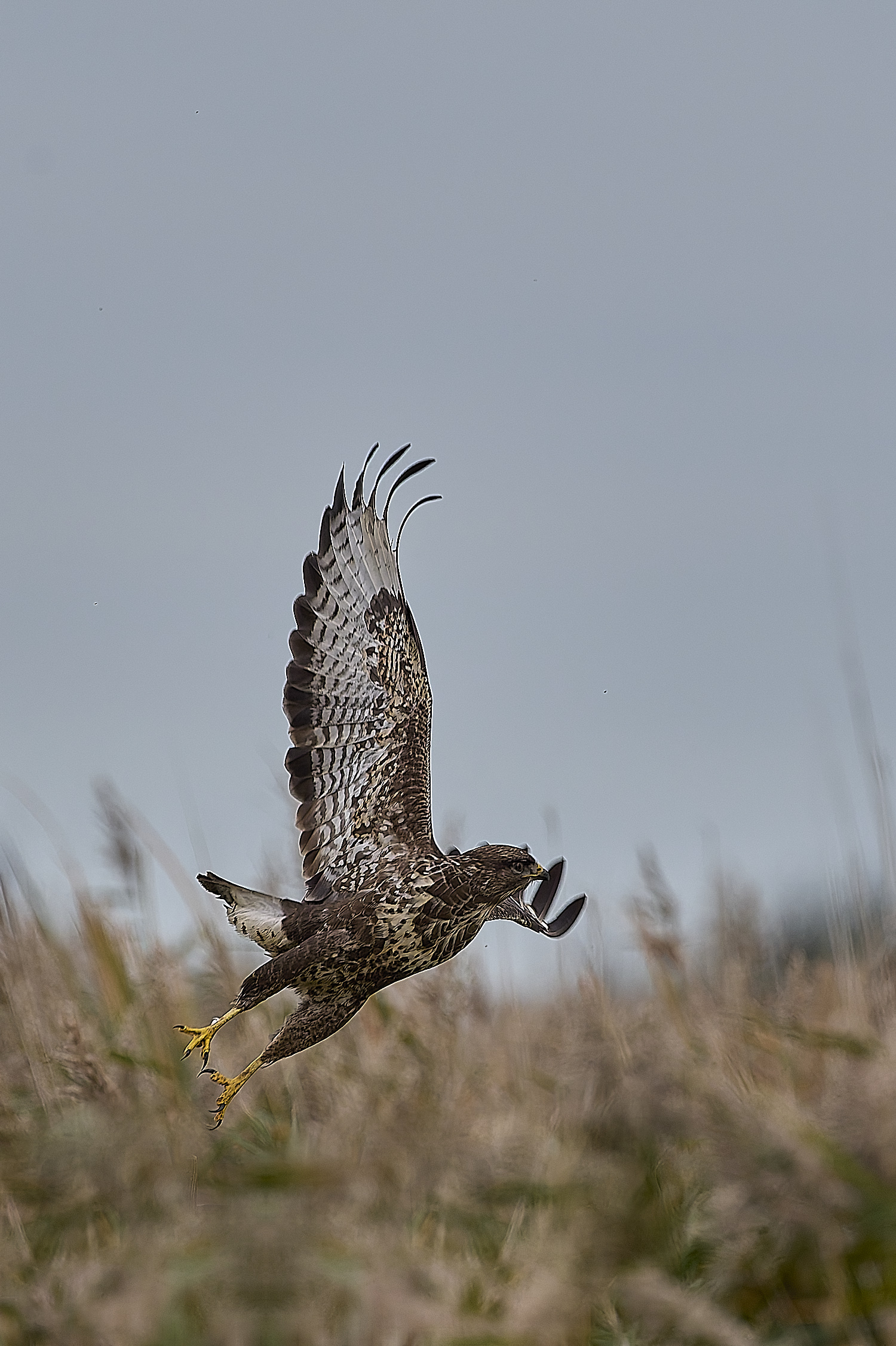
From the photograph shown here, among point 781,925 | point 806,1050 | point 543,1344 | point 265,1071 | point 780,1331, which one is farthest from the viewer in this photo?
point 781,925

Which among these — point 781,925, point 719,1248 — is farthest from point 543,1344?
point 781,925

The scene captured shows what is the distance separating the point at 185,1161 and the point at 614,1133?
1046 mm

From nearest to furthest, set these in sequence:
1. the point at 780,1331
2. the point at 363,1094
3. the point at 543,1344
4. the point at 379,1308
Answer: the point at 379,1308 → the point at 543,1344 → the point at 780,1331 → the point at 363,1094

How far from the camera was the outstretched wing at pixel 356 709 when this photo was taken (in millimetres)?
4840

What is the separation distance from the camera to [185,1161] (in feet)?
12.2

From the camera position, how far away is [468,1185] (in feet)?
11.5

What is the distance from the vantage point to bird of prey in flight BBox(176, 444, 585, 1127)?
4.28m

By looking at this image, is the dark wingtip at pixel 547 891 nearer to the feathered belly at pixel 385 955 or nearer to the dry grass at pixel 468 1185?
the dry grass at pixel 468 1185

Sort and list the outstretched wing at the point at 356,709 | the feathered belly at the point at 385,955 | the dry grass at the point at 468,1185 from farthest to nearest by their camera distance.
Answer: the outstretched wing at the point at 356,709
the feathered belly at the point at 385,955
the dry grass at the point at 468,1185

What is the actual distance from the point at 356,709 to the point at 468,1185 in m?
1.96

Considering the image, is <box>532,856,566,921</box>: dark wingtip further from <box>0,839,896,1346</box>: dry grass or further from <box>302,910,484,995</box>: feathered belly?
<box>302,910,484,995</box>: feathered belly

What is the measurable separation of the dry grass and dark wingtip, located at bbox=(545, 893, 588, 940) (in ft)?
0.73

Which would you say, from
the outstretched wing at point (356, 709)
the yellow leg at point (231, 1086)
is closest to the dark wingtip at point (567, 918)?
the outstretched wing at point (356, 709)

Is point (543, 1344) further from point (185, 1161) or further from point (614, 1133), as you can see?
point (185, 1161)
